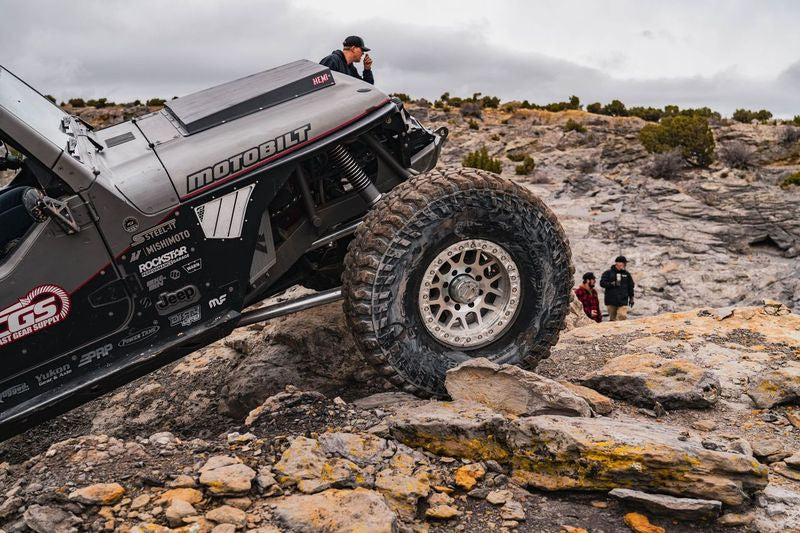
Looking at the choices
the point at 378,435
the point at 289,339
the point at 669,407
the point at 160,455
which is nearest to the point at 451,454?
the point at 378,435

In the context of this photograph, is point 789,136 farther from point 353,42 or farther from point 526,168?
point 353,42

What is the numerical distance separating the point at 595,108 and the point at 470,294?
123ft

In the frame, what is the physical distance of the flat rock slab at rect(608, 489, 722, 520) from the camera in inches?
104

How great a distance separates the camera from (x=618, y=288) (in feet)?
36.8

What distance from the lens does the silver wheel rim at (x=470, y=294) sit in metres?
3.83

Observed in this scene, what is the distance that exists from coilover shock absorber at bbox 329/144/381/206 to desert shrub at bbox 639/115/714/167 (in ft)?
69.6

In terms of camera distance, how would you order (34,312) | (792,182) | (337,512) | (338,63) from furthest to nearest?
(792,182), (338,63), (34,312), (337,512)

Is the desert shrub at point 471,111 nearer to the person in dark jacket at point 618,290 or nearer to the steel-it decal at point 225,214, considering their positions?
the person in dark jacket at point 618,290

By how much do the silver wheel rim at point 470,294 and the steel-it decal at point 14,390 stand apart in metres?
2.19

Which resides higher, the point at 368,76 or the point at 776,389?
the point at 368,76

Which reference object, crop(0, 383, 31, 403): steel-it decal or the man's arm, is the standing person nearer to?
the man's arm

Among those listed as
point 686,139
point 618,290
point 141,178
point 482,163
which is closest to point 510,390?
point 141,178

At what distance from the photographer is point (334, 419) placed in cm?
356

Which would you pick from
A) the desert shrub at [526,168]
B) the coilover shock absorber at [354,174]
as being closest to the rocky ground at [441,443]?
the coilover shock absorber at [354,174]
